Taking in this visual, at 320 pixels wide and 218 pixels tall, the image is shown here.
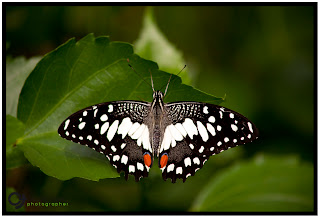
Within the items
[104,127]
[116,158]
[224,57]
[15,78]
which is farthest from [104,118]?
[224,57]

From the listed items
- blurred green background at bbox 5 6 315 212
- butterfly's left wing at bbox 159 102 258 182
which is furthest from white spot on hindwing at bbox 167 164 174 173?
blurred green background at bbox 5 6 315 212

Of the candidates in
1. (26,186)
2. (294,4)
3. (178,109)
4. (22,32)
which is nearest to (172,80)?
(178,109)

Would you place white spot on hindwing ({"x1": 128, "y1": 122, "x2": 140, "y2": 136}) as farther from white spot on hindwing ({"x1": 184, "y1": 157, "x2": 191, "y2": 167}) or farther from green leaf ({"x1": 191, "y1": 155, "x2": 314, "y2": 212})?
green leaf ({"x1": 191, "y1": 155, "x2": 314, "y2": 212})

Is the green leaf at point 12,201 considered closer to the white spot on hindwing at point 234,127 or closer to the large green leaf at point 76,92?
the large green leaf at point 76,92

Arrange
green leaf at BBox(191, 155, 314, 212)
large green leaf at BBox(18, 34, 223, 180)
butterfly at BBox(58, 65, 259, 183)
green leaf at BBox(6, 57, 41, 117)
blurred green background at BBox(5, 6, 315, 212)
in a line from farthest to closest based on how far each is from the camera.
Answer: blurred green background at BBox(5, 6, 315, 212) < green leaf at BBox(191, 155, 314, 212) < green leaf at BBox(6, 57, 41, 117) < butterfly at BBox(58, 65, 259, 183) < large green leaf at BBox(18, 34, 223, 180)

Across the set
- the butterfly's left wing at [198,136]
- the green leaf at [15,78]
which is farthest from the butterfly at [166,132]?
the green leaf at [15,78]

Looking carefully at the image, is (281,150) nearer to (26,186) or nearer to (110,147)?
(110,147)
